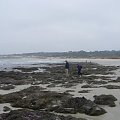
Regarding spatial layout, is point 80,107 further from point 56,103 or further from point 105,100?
point 105,100

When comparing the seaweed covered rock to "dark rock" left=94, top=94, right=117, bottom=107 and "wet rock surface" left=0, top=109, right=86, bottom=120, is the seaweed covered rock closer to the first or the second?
"wet rock surface" left=0, top=109, right=86, bottom=120

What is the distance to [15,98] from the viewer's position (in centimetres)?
1759

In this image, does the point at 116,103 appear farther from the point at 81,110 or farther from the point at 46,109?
the point at 46,109

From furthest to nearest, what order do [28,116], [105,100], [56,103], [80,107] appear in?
[105,100]
[56,103]
[80,107]
[28,116]

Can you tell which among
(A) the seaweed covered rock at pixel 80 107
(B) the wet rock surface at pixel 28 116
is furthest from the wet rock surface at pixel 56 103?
(B) the wet rock surface at pixel 28 116

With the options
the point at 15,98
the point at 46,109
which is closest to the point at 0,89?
the point at 15,98

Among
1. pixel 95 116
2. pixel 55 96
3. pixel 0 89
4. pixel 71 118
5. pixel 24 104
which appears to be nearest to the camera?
pixel 71 118

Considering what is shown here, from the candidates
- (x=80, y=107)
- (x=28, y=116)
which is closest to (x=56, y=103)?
(x=80, y=107)

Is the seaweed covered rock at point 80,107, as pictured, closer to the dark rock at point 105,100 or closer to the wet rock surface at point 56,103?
the wet rock surface at point 56,103

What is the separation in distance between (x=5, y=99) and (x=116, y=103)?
602cm

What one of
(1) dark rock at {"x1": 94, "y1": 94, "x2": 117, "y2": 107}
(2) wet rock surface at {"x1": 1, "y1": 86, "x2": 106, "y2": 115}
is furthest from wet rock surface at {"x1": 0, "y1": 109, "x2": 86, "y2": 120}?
(1) dark rock at {"x1": 94, "y1": 94, "x2": 117, "y2": 107}

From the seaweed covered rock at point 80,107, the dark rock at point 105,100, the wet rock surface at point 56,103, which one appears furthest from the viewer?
the dark rock at point 105,100

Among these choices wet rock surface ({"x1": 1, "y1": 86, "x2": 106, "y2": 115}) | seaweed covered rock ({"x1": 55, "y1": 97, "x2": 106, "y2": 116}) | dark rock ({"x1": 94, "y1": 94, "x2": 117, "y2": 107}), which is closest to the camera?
seaweed covered rock ({"x1": 55, "y1": 97, "x2": 106, "y2": 116})

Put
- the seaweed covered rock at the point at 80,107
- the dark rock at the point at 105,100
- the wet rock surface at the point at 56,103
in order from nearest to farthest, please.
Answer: the seaweed covered rock at the point at 80,107
the wet rock surface at the point at 56,103
the dark rock at the point at 105,100
